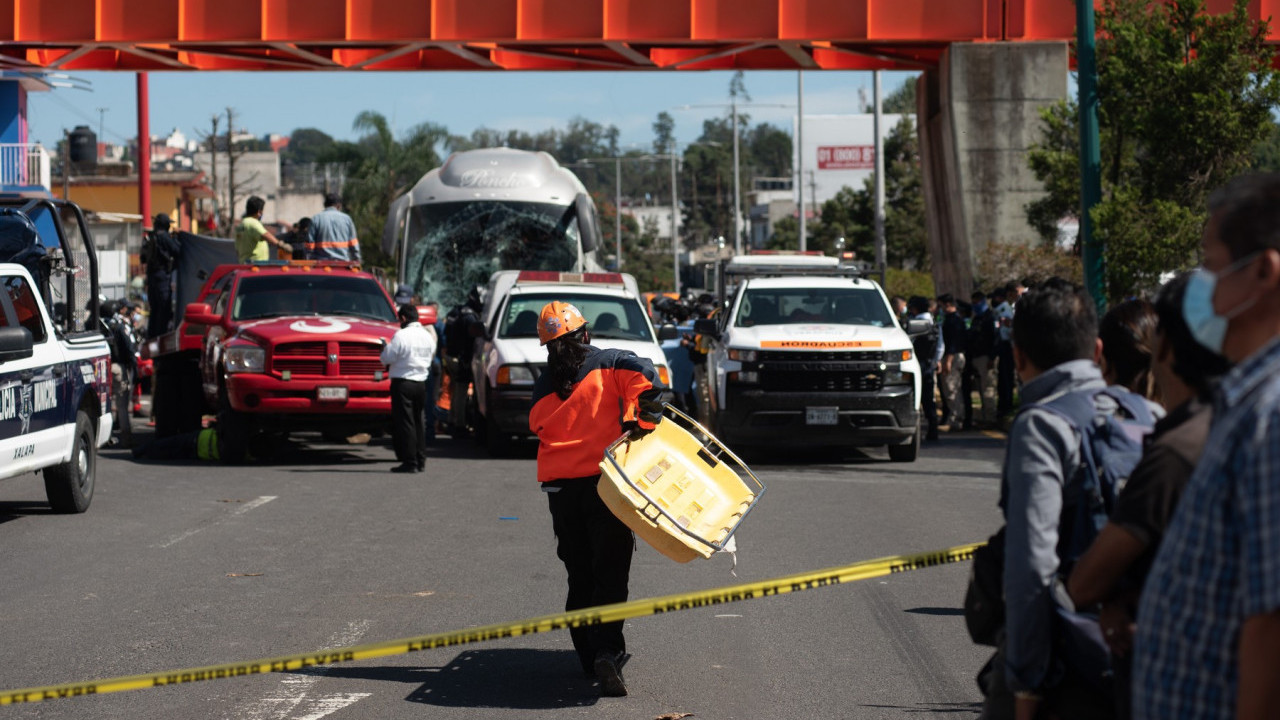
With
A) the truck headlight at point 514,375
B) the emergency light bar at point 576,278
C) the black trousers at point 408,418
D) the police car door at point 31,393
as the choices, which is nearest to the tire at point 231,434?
the black trousers at point 408,418

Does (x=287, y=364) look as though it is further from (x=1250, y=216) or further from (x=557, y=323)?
(x=1250, y=216)

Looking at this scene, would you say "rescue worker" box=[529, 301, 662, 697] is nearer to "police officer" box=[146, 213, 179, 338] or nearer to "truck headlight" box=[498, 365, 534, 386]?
"truck headlight" box=[498, 365, 534, 386]

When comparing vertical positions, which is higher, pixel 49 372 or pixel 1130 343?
pixel 1130 343

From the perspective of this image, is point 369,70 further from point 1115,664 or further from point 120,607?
point 1115,664

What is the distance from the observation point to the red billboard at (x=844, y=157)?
11931 centimetres

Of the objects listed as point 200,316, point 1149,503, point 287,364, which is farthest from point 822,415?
point 1149,503

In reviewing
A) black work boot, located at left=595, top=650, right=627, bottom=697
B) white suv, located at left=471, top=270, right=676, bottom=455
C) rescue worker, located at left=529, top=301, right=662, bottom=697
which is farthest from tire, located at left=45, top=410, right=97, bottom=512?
black work boot, located at left=595, top=650, right=627, bottom=697

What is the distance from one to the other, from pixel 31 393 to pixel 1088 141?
1154 cm

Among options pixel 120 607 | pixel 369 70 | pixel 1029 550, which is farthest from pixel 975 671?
pixel 369 70

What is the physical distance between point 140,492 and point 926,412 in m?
9.89

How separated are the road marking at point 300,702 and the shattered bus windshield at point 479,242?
1808 cm

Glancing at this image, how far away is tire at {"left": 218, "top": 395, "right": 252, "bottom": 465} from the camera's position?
17375 millimetres

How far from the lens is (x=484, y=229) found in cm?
2534

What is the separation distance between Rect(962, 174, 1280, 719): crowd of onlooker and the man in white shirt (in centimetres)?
1175
